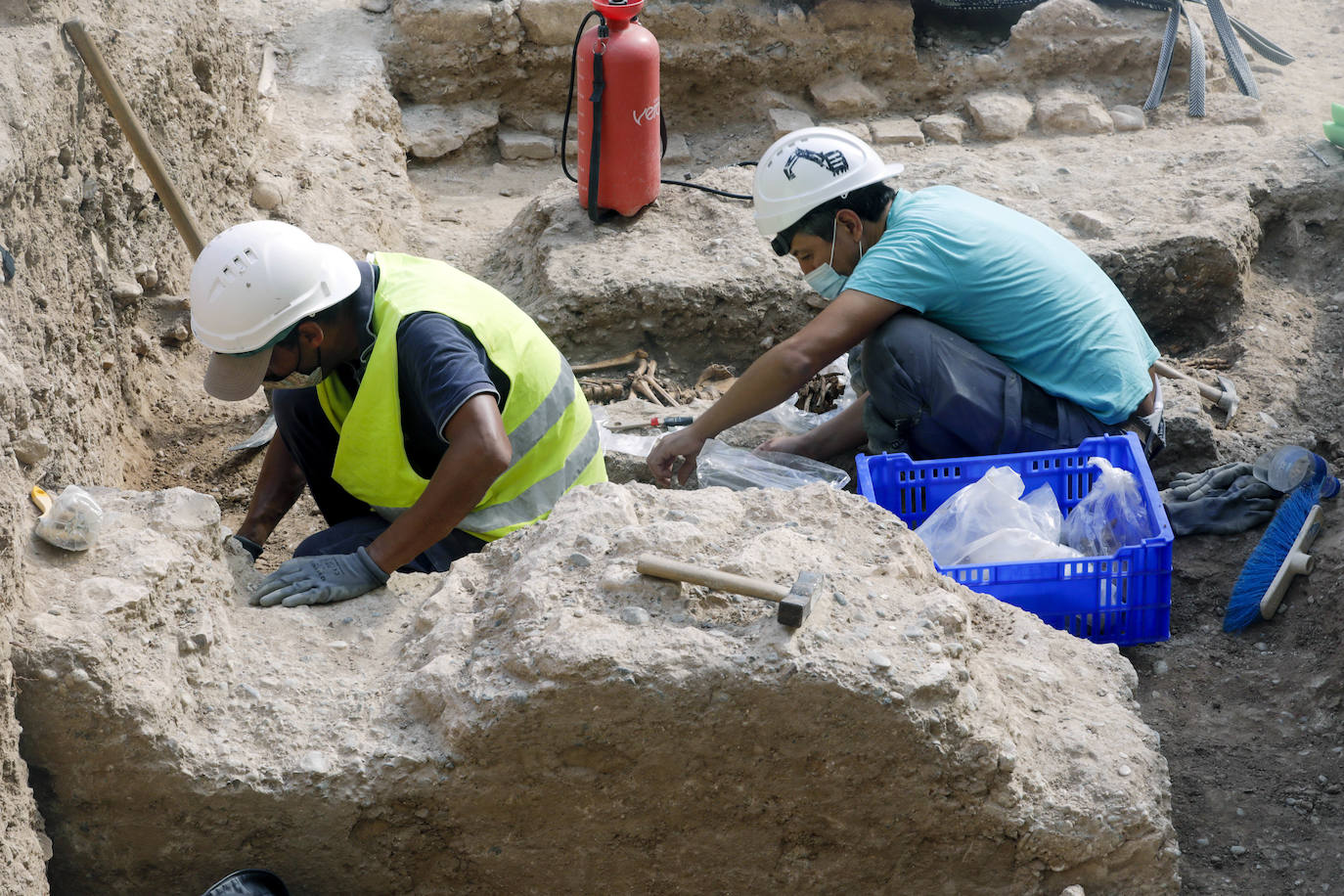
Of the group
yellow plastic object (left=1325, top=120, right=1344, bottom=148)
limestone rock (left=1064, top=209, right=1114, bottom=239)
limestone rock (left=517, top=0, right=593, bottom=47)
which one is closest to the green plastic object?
yellow plastic object (left=1325, top=120, right=1344, bottom=148)

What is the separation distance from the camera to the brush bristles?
357 centimetres

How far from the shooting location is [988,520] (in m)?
3.44

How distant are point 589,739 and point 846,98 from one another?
5.95 m

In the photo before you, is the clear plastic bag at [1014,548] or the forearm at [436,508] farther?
the clear plastic bag at [1014,548]

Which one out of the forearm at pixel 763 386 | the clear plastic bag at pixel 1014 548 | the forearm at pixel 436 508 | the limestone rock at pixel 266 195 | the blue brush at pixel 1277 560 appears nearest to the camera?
A: the forearm at pixel 436 508

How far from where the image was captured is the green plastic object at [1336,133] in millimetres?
5959

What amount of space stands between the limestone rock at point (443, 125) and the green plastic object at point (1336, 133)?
4.72 m

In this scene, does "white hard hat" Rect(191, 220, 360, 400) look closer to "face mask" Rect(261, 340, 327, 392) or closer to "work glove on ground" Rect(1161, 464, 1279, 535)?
"face mask" Rect(261, 340, 327, 392)

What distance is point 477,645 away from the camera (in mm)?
2438

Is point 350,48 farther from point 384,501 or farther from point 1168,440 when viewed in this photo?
point 1168,440

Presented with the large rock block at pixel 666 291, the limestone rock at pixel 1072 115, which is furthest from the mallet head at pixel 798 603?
the limestone rock at pixel 1072 115

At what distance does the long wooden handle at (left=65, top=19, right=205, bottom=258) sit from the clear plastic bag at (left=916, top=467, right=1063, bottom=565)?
10.1 ft

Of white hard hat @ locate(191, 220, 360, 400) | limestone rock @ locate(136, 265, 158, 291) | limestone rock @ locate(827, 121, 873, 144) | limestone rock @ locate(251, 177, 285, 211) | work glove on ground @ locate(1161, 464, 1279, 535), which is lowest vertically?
work glove on ground @ locate(1161, 464, 1279, 535)

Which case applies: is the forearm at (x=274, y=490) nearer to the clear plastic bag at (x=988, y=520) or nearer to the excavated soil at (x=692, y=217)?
the excavated soil at (x=692, y=217)
